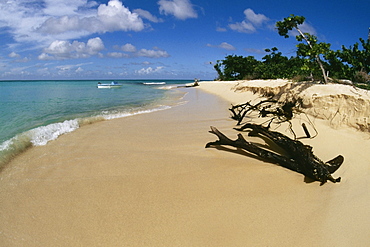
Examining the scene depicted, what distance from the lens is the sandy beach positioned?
2.34 m

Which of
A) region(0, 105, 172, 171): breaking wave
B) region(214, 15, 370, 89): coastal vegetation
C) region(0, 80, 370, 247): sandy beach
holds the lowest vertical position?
region(0, 80, 370, 247): sandy beach

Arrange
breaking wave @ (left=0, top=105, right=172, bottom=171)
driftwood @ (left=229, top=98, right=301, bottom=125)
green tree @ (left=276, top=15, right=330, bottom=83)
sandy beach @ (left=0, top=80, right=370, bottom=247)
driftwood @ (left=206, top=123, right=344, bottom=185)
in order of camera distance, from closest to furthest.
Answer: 1. sandy beach @ (left=0, top=80, right=370, bottom=247)
2. driftwood @ (left=206, top=123, right=344, bottom=185)
3. breaking wave @ (left=0, top=105, right=172, bottom=171)
4. driftwood @ (left=229, top=98, right=301, bottom=125)
5. green tree @ (left=276, top=15, right=330, bottom=83)

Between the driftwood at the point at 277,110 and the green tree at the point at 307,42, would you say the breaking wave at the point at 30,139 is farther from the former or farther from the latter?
the green tree at the point at 307,42

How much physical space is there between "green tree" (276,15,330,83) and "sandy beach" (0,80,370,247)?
5470mm

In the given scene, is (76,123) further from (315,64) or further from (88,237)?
(315,64)

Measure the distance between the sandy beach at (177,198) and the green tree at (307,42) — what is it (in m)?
5.47

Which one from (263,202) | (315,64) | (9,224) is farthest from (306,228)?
(315,64)

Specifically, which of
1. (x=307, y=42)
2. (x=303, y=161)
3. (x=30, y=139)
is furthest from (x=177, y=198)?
(x=307, y=42)

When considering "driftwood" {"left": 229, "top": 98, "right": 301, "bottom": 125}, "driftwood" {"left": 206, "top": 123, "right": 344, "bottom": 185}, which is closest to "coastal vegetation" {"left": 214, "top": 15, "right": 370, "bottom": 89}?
"driftwood" {"left": 229, "top": 98, "right": 301, "bottom": 125}

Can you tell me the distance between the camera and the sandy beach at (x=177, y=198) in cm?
234

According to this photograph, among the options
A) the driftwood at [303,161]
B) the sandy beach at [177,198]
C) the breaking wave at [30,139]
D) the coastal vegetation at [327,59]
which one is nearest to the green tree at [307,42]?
the coastal vegetation at [327,59]

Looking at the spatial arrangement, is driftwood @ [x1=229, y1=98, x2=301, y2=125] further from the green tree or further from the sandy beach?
the green tree

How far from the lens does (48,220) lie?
2559 mm

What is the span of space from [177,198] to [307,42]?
35.2ft
